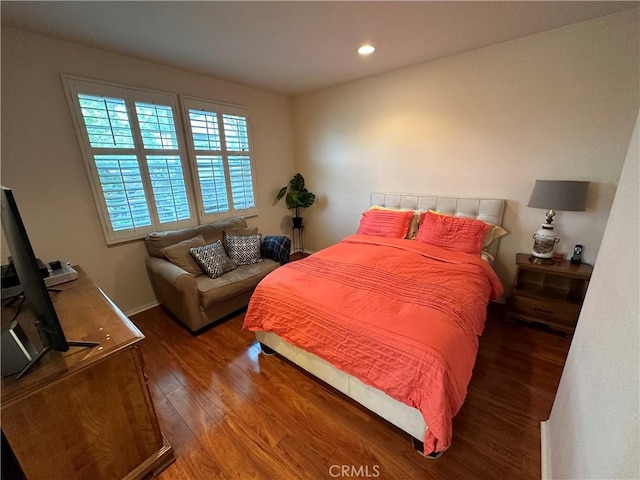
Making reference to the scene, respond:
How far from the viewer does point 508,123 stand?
7.75 feet

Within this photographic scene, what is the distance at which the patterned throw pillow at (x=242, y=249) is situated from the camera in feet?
9.38

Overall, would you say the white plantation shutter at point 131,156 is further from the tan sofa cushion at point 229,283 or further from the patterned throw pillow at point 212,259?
the tan sofa cushion at point 229,283

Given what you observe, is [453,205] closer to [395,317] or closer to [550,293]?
[550,293]

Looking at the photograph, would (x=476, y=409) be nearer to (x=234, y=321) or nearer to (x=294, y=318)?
(x=294, y=318)

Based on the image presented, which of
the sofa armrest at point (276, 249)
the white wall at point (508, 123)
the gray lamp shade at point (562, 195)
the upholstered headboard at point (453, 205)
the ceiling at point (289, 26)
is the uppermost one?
the ceiling at point (289, 26)

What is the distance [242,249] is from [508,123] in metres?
2.95

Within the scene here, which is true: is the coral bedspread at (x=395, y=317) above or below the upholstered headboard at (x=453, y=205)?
below

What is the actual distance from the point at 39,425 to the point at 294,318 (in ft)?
3.75

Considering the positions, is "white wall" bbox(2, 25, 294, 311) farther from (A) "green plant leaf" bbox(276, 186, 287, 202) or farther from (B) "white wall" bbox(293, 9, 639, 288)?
(B) "white wall" bbox(293, 9, 639, 288)

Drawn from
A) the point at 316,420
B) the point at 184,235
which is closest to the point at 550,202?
the point at 316,420

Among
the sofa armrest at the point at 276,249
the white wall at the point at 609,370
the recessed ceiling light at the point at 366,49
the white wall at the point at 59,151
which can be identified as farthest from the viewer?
the sofa armrest at the point at 276,249

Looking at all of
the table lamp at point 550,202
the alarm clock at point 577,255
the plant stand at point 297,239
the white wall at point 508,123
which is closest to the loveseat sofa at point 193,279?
the plant stand at point 297,239

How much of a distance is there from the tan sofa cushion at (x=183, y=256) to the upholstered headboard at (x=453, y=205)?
223 cm

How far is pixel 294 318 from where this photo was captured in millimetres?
1653
